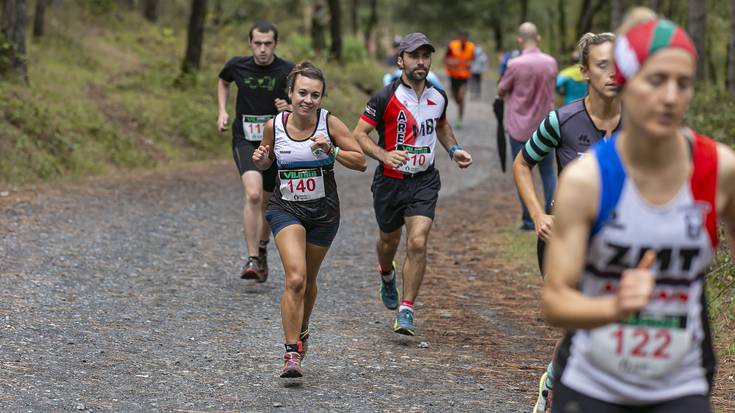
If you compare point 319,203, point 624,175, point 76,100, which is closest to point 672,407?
point 624,175

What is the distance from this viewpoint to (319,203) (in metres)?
7.57

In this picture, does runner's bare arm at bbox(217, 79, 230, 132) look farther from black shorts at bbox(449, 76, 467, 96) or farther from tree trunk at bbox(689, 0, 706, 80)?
black shorts at bbox(449, 76, 467, 96)

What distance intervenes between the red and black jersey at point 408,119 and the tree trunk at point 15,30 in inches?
478

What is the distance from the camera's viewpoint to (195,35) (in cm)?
2492

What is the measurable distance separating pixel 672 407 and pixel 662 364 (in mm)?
143

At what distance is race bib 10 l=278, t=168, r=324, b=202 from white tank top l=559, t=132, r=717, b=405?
4.12 metres

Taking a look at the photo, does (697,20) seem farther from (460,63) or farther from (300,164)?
(300,164)

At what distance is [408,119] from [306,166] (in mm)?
1229

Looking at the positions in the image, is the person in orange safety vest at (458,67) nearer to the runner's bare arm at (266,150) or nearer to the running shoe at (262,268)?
the running shoe at (262,268)

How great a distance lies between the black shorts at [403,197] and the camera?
862 centimetres

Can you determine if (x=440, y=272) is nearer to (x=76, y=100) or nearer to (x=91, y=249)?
(x=91, y=249)

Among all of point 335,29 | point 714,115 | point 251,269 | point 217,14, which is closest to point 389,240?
point 251,269

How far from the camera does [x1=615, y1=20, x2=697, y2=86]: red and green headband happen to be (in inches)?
131

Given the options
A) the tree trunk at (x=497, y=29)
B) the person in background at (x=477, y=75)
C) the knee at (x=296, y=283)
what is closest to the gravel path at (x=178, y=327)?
the knee at (x=296, y=283)
